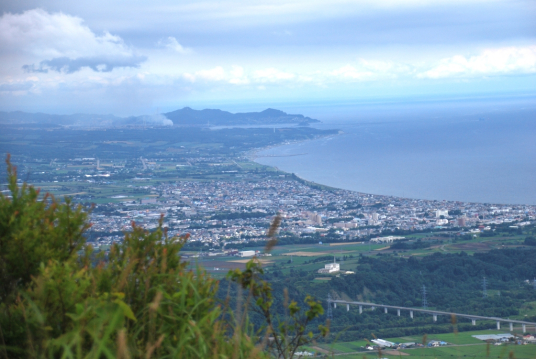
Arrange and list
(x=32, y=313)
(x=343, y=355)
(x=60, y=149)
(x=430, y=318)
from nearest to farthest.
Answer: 1. (x=32, y=313)
2. (x=343, y=355)
3. (x=430, y=318)
4. (x=60, y=149)

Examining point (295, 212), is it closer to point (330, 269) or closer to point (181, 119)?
point (330, 269)

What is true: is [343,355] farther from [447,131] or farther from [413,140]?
[447,131]

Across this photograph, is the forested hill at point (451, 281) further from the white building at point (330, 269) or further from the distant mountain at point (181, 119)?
the distant mountain at point (181, 119)

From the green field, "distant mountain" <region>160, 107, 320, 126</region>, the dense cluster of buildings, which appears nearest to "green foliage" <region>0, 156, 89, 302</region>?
the green field

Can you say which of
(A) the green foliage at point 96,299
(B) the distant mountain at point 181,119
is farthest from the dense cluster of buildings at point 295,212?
(B) the distant mountain at point 181,119

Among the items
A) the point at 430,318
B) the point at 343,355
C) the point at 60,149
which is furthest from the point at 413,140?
the point at 343,355

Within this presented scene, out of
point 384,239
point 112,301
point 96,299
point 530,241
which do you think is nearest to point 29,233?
point 96,299

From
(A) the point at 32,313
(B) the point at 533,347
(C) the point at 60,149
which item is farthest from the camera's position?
(C) the point at 60,149
